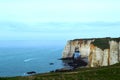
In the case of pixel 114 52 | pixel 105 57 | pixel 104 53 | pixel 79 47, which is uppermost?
pixel 79 47

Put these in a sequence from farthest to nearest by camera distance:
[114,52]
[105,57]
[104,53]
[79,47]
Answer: [79,47]
[104,53]
[105,57]
[114,52]

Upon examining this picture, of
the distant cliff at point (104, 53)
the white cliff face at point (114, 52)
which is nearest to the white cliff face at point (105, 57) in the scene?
the distant cliff at point (104, 53)

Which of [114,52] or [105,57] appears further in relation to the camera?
[105,57]

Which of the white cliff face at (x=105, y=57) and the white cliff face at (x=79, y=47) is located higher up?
the white cliff face at (x=79, y=47)

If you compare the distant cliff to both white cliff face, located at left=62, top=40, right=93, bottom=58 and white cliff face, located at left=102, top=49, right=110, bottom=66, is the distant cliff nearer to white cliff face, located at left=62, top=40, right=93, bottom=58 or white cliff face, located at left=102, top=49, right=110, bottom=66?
white cliff face, located at left=102, top=49, right=110, bottom=66

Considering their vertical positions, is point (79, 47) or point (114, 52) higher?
point (79, 47)

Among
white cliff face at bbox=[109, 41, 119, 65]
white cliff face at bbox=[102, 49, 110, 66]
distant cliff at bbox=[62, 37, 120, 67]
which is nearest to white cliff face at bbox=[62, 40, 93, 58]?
distant cliff at bbox=[62, 37, 120, 67]

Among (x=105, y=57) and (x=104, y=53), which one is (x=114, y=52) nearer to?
(x=105, y=57)

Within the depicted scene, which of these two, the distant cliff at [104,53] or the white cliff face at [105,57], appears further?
the white cliff face at [105,57]

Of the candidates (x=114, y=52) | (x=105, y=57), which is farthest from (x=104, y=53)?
(x=114, y=52)

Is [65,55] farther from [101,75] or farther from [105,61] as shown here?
[101,75]

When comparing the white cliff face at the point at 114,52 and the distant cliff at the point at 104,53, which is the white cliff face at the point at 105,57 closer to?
the distant cliff at the point at 104,53

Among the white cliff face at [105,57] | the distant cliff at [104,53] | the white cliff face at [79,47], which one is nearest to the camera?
the distant cliff at [104,53]

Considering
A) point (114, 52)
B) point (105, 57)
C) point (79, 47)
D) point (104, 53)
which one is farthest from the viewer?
point (79, 47)
